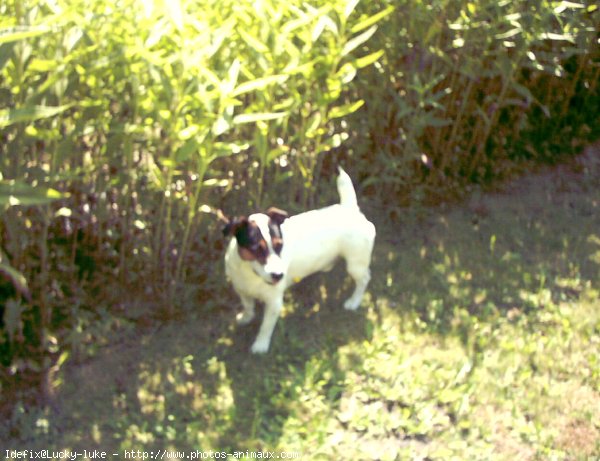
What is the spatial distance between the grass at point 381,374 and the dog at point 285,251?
0.54 ft

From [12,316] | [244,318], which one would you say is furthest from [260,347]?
[12,316]

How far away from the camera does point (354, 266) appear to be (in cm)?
401

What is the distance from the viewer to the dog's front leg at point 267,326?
3674 millimetres

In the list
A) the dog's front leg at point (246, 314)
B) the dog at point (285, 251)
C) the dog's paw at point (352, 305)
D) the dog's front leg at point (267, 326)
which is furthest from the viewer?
the dog's paw at point (352, 305)

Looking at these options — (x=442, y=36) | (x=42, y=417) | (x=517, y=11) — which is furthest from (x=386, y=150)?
(x=42, y=417)

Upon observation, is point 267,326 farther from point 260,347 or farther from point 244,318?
point 244,318

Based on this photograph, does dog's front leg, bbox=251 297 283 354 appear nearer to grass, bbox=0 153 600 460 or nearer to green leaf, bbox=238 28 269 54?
grass, bbox=0 153 600 460

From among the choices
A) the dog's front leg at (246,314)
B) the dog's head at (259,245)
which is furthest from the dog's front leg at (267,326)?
the dog's head at (259,245)

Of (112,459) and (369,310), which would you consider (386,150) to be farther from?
(112,459)

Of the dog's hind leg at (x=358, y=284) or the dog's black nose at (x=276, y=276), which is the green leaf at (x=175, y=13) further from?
the dog's hind leg at (x=358, y=284)

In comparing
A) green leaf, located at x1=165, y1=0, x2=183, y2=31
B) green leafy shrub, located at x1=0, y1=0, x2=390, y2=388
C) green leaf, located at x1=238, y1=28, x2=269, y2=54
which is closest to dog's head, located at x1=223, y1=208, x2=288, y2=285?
green leafy shrub, located at x1=0, y1=0, x2=390, y2=388

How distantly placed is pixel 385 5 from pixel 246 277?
69.3 inches

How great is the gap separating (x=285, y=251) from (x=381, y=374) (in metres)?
0.70

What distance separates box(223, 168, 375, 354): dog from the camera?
3.35m
